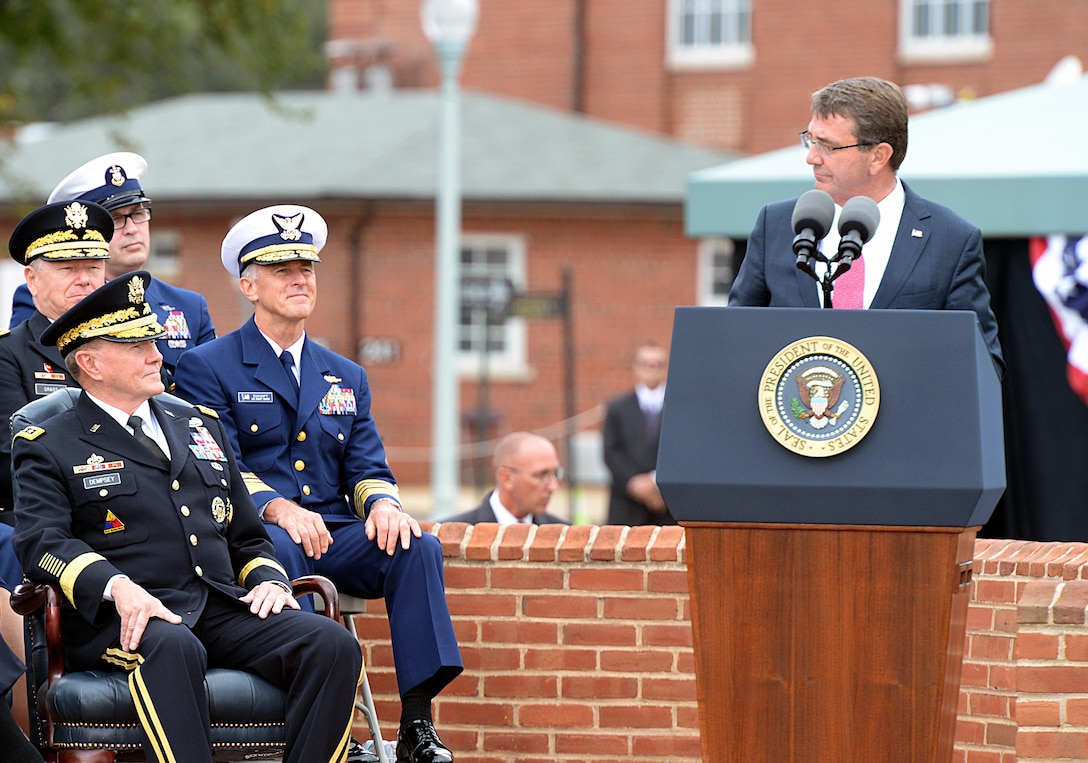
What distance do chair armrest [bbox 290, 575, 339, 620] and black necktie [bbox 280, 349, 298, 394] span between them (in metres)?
0.71

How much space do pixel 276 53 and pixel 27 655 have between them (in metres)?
14.0

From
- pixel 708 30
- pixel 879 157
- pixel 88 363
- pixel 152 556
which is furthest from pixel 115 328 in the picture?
pixel 708 30

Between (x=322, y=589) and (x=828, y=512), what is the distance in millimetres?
1803

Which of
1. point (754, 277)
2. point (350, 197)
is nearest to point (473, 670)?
point (754, 277)

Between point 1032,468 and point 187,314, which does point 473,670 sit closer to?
point 187,314

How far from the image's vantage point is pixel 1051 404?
26.7 feet

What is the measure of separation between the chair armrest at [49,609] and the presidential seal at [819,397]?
2.02 meters

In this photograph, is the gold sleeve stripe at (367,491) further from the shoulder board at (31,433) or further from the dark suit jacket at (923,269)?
the dark suit jacket at (923,269)

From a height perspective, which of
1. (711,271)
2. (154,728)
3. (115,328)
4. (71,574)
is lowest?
(154,728)

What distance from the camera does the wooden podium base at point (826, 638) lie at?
354 cm

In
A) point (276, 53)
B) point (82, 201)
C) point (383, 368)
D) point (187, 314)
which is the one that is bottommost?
point (383, 368)

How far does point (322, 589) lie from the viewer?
4828 millimetres

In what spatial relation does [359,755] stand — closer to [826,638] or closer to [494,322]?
[826,638]

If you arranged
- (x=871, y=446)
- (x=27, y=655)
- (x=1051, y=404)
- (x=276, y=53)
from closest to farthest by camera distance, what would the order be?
(x=871, y=446), (x=27, y=655), (x=1051, y=404), (x=276, y=53)
